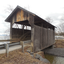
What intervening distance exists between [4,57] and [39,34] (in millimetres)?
5148

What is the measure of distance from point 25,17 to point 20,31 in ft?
15.4

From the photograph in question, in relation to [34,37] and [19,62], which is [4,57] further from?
[34,37]

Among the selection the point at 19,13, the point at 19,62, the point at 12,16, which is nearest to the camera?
the point at 19,62

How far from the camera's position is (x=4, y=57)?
15.4ft

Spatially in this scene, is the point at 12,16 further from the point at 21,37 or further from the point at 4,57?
the point at 4,57

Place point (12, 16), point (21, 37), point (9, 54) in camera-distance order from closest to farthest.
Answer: point (9, 54) < point (12, 16) < point (21, 37)

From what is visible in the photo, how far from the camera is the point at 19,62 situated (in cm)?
445

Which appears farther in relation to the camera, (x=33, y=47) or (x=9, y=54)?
(x=33, y=47)

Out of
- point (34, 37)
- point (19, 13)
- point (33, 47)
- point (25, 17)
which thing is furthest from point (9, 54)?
point (19, 13)

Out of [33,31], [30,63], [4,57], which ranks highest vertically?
[33,31]

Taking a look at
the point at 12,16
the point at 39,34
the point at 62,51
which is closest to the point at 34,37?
the point at 39,34

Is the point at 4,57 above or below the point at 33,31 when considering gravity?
below

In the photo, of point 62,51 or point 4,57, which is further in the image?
point 62,51

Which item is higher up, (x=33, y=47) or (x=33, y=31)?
(x=33, y=31)
